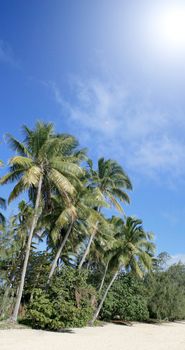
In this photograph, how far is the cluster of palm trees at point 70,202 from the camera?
54.6ft

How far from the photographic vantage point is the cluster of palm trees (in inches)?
655

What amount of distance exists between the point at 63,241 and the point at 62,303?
171 inches

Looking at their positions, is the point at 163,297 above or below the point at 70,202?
below

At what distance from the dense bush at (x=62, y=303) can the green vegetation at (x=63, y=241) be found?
0.14 feet

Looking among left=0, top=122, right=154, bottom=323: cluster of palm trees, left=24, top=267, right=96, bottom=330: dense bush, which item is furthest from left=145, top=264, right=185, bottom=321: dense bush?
left=24, top=267, right=96, bottom=330: dense bush

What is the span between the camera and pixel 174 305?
30.9m

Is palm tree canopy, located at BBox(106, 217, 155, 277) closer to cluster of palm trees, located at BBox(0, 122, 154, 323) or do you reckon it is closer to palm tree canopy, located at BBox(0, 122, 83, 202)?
cluster of palm trees, located at BBox(0, 122, 154, 323)

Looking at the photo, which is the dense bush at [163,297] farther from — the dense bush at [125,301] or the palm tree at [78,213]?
the palm tree at [78,213]

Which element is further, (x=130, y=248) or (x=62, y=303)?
(x=130, y=248)

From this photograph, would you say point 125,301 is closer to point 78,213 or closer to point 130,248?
point 130,248

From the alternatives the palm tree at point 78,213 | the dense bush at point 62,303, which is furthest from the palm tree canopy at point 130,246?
the dense bush at point 62,303

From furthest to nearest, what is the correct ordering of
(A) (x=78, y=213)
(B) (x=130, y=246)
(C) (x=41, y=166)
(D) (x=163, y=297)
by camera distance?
(D) (x=163, y=297) → (B) (x=130, y=246) → (A) (x=78, y=213) → (C) (x=41, y=166)

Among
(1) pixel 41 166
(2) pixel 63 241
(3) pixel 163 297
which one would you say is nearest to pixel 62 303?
(2) pixel 63 241

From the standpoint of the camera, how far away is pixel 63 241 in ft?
60.3
